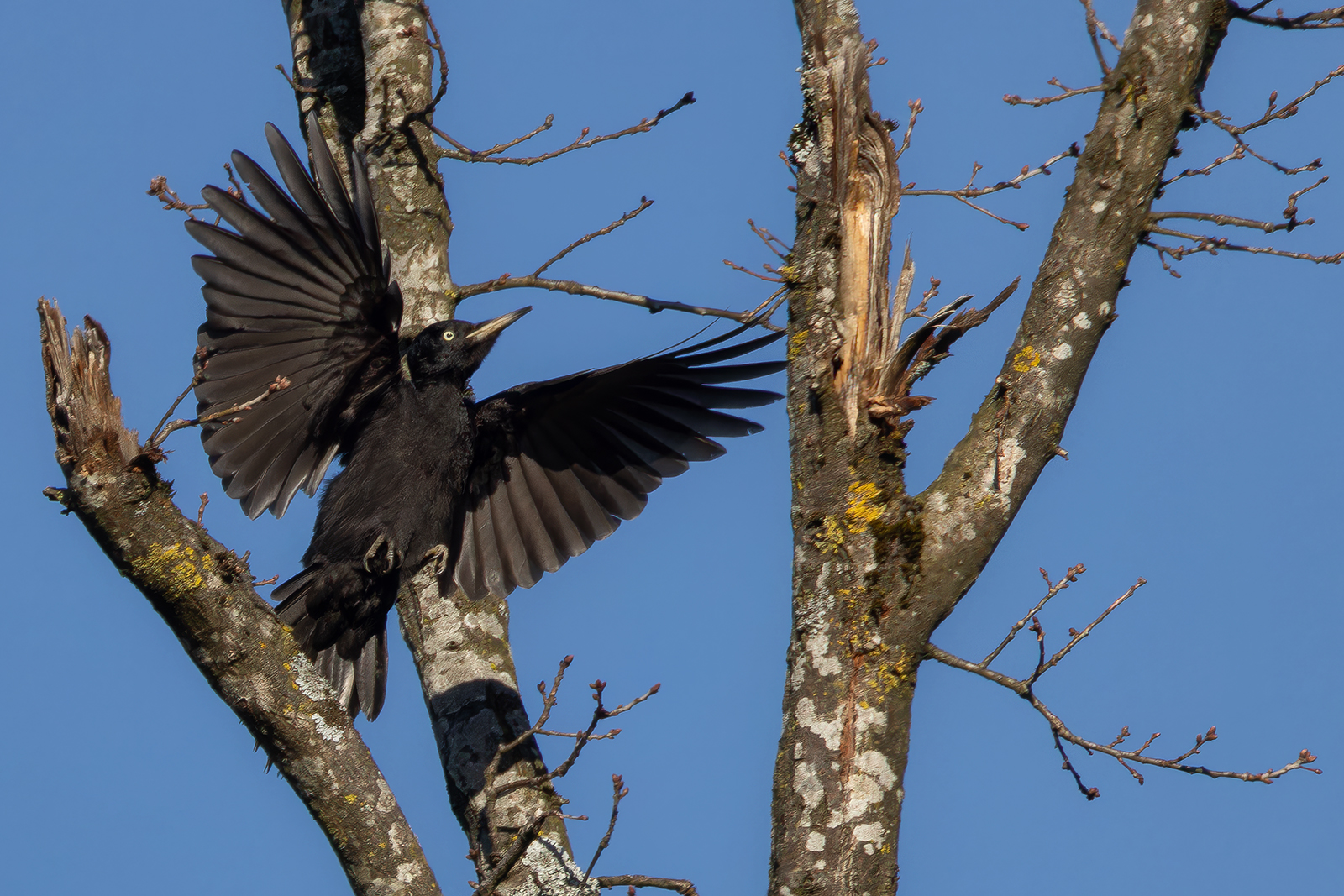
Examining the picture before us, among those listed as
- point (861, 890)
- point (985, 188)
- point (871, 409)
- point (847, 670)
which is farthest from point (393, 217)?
point (861, 890)

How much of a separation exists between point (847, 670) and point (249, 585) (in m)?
1.73

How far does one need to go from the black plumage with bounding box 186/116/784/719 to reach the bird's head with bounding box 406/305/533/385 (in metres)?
0.01

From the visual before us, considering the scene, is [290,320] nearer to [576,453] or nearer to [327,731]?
[576,453]

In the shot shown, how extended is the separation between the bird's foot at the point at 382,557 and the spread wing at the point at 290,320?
46cm

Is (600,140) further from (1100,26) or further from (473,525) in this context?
(1100,26)

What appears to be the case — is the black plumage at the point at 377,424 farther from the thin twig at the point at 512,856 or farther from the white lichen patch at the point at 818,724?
the thin twig at the point at 512,856

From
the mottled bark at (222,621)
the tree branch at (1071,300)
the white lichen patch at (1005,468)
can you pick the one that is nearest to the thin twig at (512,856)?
the mottled bark at (222,621)

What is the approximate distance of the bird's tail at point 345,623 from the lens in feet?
19.6

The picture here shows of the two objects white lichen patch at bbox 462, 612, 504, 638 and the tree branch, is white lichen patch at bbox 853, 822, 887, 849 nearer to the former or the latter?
the tree branch

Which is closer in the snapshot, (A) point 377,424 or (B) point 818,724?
(B) point 818,724

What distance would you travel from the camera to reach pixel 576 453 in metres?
6.65

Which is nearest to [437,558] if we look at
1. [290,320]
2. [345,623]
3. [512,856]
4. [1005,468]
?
[345,623]

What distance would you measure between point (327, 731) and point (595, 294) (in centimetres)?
267

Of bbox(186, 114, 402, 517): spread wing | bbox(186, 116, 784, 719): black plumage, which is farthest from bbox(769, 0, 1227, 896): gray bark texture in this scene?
bbox(186, 114, 402, 517): spread wing
